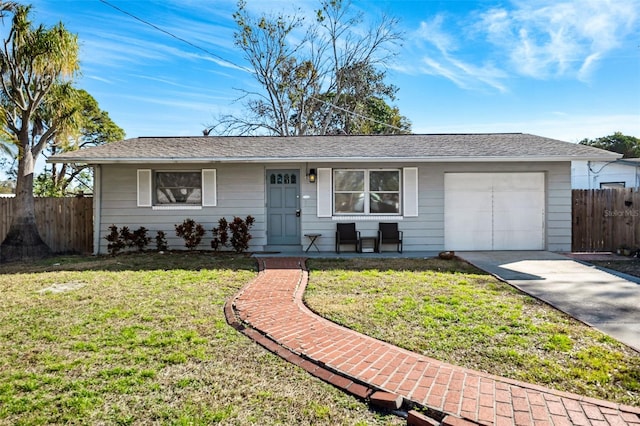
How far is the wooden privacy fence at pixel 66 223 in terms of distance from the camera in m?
10.4

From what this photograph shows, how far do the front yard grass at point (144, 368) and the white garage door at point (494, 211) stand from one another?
675 centimetres

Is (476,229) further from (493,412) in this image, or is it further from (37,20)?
(37,20)

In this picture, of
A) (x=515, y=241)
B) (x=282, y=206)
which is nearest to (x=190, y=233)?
(x=282, y=206)

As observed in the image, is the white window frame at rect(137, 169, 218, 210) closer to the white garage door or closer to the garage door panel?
the white garage door

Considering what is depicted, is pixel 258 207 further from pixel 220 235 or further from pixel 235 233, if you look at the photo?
pixel 220 235

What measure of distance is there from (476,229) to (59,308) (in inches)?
364

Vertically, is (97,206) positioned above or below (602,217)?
above

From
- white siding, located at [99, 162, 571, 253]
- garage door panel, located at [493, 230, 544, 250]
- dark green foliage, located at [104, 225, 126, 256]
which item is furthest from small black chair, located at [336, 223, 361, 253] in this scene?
dark green foliage, located at [104, 225, 126, 256]

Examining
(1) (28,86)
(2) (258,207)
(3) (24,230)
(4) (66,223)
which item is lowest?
(3) (24,230)

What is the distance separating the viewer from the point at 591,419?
2.39 meters

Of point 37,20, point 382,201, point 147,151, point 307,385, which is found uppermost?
point 37,20

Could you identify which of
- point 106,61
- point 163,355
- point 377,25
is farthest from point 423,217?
point 377,25

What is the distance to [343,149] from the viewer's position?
33.4 feet

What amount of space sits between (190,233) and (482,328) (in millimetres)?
7672
